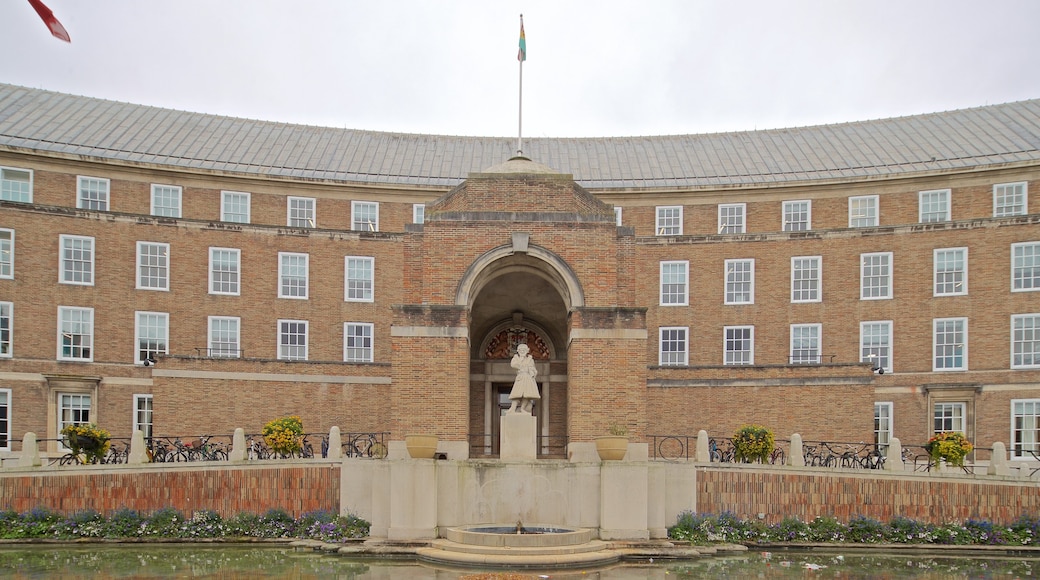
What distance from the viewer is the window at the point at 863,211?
4875 cm

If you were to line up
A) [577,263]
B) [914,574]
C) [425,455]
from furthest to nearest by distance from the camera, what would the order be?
[577,263], [425,455], [914,574]

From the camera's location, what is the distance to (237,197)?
49.6 m

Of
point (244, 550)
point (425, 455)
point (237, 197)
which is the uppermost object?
point (237, 197)

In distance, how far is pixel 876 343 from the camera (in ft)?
154

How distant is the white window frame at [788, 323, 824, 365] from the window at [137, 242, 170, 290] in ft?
89.7

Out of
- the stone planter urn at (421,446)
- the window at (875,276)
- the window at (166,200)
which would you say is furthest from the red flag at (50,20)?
the window at (875,276)

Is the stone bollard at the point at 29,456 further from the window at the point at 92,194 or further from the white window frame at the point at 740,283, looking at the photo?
the white window frame at the point at 740,283

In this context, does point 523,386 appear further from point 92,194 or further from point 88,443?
point 92,194

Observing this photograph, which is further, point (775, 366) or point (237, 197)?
point (237, 197)

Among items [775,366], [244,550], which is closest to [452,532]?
[244,550]

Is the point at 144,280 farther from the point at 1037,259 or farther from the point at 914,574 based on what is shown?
the point at 1037,259

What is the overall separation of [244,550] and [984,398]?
100ft

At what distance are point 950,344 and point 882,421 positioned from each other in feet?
14.0

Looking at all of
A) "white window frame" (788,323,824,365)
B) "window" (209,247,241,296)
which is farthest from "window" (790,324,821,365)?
"window" (209,247,241,296)
